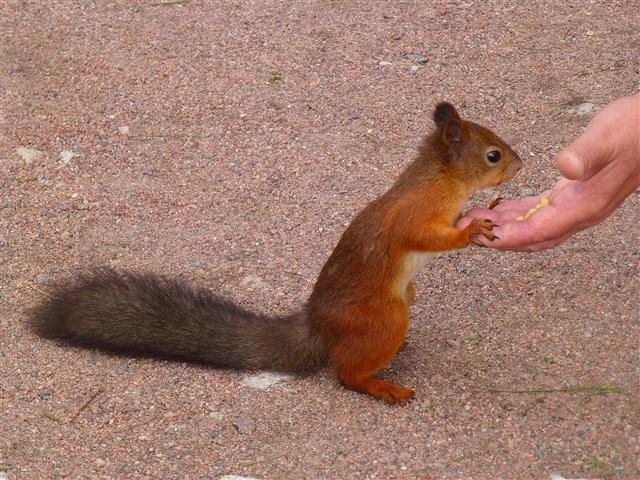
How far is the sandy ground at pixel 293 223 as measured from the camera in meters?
3.18

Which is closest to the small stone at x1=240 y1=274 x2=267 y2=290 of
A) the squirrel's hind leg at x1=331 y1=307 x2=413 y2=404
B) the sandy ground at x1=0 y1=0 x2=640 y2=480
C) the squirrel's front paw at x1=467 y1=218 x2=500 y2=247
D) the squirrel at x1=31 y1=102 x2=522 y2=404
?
the sandy ground at x1=0 y1=0 x2=640 y2=480

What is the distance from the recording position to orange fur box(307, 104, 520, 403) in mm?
3320

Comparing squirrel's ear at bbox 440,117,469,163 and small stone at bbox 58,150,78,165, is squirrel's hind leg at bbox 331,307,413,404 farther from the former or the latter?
small stone at bbox 58,150,78,165

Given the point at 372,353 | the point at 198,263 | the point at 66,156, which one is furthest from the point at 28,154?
the point at 372,353

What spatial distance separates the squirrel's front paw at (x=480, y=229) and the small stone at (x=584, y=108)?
1.74 m

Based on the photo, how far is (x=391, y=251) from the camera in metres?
3.32

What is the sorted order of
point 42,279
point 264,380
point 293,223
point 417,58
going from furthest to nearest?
point 417,58
point 293,223
point 42,279
point 264,380

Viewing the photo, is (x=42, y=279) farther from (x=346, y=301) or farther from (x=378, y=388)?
(x=378, y=388)

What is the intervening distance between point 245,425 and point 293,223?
1.24 m

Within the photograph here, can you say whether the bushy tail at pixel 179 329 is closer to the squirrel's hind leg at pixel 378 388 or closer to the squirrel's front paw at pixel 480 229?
the squirrel's hind leg at pixel 378 388

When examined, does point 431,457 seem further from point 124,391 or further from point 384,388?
point 124,391

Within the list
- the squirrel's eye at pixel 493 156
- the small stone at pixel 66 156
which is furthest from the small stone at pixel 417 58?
the squirrel's eye at pixel 493 156

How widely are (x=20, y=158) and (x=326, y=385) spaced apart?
2.04 meters

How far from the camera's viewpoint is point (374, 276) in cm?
335
